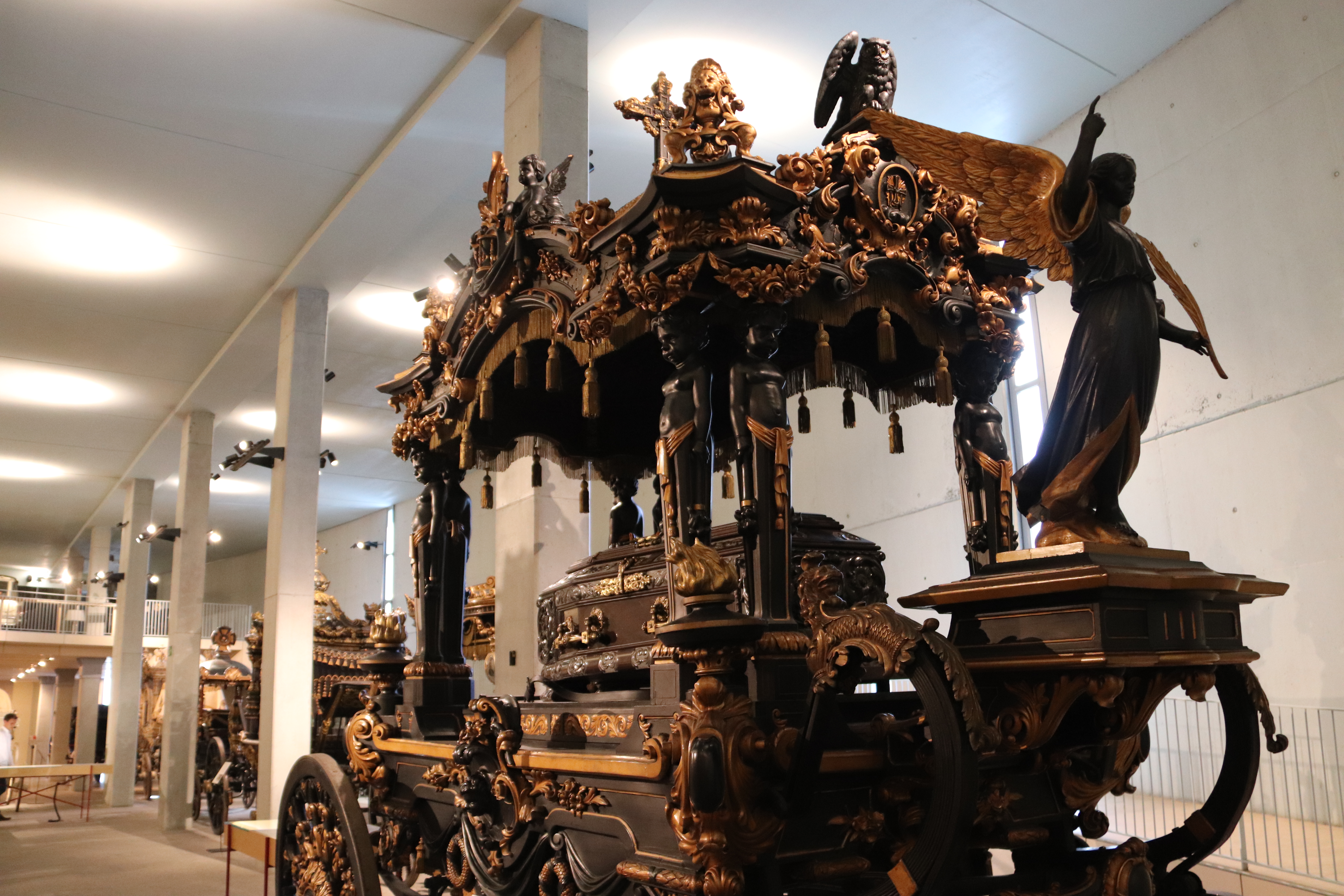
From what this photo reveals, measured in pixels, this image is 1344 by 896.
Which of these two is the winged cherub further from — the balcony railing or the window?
the balcony railing

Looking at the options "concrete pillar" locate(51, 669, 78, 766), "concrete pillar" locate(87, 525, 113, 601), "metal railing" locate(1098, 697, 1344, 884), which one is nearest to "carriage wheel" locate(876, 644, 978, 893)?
"metal railing" locate(1098, 697, 1344, 884)

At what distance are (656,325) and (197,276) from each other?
30.3 ft

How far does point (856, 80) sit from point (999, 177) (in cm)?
83

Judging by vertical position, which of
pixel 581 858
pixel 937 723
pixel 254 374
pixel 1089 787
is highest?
pixel 254 374

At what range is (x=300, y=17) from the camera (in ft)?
23.1

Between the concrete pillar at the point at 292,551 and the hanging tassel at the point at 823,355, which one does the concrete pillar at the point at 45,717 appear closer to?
the concrete pillar at the point at 292,551

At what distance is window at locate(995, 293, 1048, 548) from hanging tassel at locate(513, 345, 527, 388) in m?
6.06

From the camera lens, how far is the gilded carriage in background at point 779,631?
2.71m

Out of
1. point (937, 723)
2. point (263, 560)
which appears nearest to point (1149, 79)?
point (937, 723)

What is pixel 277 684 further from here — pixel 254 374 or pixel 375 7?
pixel 375 7

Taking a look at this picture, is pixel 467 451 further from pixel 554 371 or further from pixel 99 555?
pixel 99 555

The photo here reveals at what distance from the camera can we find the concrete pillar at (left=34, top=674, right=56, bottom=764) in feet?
97.1

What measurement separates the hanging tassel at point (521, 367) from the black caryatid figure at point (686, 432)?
1015 mm

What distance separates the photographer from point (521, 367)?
4.26 meters
